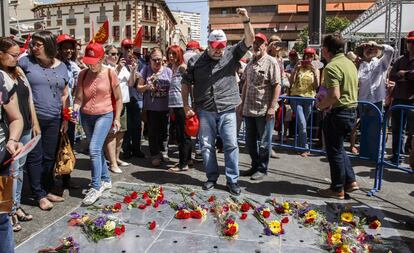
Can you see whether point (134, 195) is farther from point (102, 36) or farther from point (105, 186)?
point (102, 36)

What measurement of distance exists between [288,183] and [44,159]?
10.2 ft

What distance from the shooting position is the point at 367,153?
5.84m

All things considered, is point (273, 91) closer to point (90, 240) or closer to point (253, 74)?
point (253, 74)

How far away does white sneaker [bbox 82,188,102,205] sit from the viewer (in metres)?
4.68

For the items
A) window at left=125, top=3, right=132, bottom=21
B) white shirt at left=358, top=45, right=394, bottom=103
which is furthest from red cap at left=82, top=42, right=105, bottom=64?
window at left=125, top=3, right=132, bottom=21

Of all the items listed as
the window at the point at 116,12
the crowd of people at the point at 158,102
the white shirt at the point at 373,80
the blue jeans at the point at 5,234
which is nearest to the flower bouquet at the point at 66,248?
the crowd of people at the point at 158,102

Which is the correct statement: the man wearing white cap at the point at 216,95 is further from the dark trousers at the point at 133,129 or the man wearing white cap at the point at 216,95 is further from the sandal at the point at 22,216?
the sandal at the point at 22,216

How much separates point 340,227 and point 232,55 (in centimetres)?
227

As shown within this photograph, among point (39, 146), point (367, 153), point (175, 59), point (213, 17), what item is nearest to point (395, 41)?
point (367, 153)

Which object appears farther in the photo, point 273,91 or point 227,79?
point 273,91

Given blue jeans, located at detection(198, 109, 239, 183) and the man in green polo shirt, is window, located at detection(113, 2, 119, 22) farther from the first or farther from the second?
the man in green polo shirt

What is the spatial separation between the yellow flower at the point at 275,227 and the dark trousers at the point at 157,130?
9.91 feet

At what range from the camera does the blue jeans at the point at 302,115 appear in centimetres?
735

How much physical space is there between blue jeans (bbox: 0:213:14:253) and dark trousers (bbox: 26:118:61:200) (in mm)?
1697
